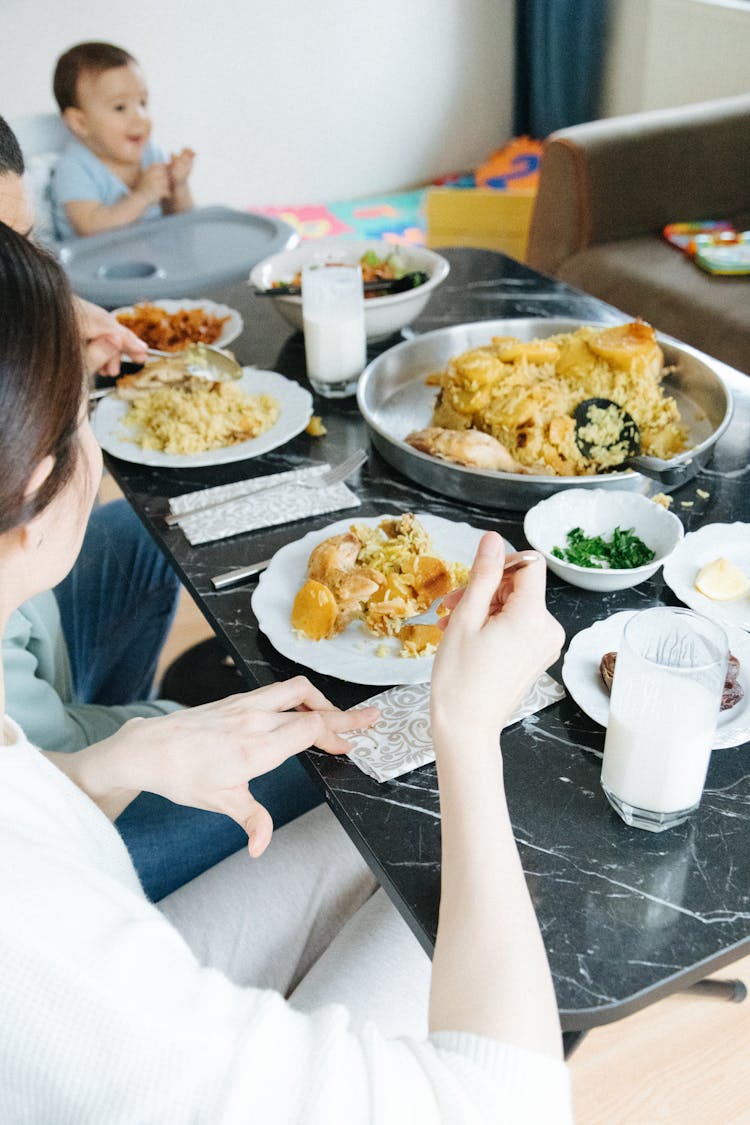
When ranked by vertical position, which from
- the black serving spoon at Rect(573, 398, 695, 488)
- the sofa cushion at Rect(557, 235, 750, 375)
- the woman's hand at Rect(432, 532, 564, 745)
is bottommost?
the sofa cushion at Rect(557, 235, 750, 375)

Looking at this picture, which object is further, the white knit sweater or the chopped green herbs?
the chopped green herbs

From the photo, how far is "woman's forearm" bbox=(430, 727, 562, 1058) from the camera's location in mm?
674

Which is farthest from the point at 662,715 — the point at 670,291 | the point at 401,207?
the point at 401,207

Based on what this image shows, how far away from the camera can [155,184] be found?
10.2 ft

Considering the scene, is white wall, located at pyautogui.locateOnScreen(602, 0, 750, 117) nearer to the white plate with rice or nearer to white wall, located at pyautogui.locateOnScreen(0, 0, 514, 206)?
white wall, located at pyautogui.locateOnScreen(0, 0, 514, 206)

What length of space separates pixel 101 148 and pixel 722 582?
2824mm

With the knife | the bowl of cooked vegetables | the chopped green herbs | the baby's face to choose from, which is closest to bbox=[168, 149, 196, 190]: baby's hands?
the baby's face

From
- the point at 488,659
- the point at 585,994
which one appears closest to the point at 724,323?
the point at 488,659

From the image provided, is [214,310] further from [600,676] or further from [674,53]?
[674,53]

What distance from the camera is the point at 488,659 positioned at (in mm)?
810

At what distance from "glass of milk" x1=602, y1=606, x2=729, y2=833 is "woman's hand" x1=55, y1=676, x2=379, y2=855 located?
25cm

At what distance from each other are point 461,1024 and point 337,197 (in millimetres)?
5111

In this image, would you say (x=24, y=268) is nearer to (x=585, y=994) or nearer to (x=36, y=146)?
(x=585, y=994)

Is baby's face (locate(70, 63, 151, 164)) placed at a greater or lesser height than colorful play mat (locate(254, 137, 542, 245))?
greater
